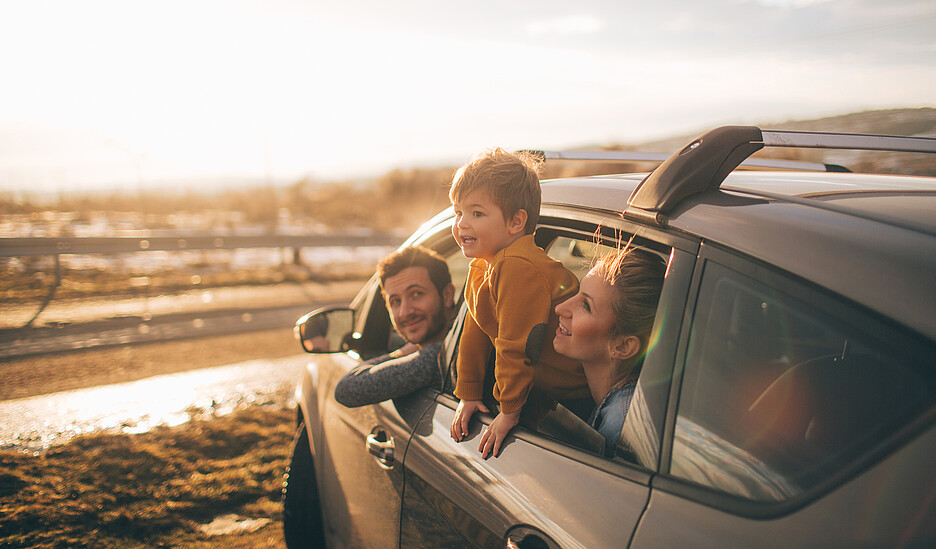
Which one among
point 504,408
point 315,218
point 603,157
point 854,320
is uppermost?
point 603,157

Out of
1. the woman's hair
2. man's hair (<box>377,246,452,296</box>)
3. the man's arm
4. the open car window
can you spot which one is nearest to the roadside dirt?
man's hair (<box>377,246,452,296</box>)

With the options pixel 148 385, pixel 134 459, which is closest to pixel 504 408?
pixel 134 459

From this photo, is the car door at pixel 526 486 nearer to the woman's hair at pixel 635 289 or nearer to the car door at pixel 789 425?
the car door at pixel 789 425

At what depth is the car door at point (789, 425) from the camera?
0.99 metres

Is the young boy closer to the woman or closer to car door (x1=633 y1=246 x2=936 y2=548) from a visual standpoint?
the woman

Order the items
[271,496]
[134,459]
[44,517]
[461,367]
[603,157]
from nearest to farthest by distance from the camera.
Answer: [461,367]
[603,157]
[44,517]
[271,496]
[134,459]

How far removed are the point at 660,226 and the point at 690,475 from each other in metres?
0.59

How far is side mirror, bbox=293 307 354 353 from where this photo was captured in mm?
3081

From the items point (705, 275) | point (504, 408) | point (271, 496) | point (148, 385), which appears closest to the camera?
point (705, 275)

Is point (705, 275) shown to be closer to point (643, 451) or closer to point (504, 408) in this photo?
point (643, 451)

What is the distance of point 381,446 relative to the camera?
7.77 feet

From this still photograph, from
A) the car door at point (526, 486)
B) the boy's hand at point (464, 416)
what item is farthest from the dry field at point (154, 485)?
the boy's hand at point (464, 416)

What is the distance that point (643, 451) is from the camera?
4.71ft

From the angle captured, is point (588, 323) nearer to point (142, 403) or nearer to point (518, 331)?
point (518, 331)
